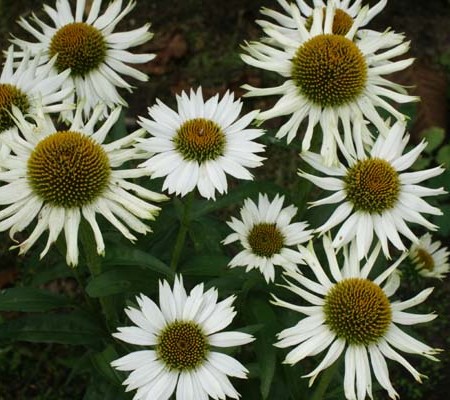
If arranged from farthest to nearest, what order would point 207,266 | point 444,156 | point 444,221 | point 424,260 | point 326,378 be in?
point 444,156 < point 444,221 < point 424,260 < point 207,266 < point 326,378

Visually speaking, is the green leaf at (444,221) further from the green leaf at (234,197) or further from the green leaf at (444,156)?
the green leaf at (234,197)

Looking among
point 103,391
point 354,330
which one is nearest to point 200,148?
point 354,330

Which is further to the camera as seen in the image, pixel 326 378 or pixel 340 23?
pixel 340 23

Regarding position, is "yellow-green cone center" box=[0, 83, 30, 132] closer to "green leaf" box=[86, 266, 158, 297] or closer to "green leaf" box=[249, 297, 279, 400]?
"green leaf" box=[86, 266, 158, 297]

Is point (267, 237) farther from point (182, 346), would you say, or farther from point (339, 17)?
point (339, 17)

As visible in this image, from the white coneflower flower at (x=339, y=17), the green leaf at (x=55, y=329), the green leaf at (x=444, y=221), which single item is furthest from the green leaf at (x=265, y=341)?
the green leaf at (x=444, y=221)

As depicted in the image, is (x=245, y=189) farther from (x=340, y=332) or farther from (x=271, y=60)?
(x=340, y=332)

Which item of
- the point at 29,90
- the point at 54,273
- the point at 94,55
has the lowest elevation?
the point at 54,273
